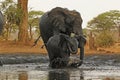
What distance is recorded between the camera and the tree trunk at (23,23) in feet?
122

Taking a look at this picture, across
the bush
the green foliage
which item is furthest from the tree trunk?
the green foliage

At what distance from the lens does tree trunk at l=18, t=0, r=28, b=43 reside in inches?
1458

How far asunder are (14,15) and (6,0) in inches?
91.4

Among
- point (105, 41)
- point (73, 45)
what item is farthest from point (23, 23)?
point (73, 45)

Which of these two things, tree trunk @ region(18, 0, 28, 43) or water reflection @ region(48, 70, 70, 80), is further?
tree trunk @ region(18, 0, 28, 43)

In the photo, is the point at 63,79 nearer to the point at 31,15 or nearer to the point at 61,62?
the point at 61,62

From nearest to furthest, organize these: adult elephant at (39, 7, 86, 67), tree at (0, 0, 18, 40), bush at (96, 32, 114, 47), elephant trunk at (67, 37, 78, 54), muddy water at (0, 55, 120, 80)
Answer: muddy water at (0, 55, 120, 80) → elephant trunk at (67, 37, 78, 54) → adult elephant at (39, 7, 86, 67) → tree at (0, 0, 18, 40) → bush at (96, 32, 114, 47)

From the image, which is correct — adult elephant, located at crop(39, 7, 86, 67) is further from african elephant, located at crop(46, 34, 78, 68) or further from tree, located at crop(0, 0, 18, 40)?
tree, located at crop(0, 0, 18, 40)

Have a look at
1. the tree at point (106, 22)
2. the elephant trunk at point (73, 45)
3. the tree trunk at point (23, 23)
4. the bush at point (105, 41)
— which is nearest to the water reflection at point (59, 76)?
the elephant trunk at point (73, 45)

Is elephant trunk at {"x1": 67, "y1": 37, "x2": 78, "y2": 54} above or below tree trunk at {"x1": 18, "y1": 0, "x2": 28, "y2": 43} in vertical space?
above

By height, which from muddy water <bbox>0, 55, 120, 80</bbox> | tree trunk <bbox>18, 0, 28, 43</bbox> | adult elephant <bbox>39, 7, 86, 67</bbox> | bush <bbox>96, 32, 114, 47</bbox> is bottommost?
bush <bbox>96, 32, 114, 47</bbox>

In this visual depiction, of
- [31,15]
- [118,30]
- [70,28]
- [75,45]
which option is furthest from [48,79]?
[118,30]

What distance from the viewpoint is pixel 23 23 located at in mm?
37469

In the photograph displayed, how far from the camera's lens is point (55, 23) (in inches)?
561
